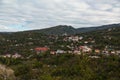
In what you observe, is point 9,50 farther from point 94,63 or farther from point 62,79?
point 62,79

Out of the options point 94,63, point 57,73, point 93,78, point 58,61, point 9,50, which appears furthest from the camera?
point 9,50

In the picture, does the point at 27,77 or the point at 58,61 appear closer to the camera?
the point at 27,77

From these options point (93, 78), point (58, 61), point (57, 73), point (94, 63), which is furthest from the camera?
point (58, 61)

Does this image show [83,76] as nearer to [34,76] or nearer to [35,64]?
[34,76]

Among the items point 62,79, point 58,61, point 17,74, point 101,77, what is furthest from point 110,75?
point 58,61

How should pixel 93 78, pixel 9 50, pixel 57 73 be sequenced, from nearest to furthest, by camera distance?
pixel 93 78, pixel 57 73, pixel 9 50

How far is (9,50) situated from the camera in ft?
362

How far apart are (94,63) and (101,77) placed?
13.5m

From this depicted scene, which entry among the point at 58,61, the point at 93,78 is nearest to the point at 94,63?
the point at 58,61

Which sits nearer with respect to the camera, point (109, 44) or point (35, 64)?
point (35, 64)

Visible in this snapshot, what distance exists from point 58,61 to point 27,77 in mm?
21491

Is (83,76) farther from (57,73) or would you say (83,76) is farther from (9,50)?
(9,50)

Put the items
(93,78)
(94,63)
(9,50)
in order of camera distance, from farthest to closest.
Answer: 1. (9,50)
2. (94,63)
3. (93,78)

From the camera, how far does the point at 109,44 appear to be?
114 meters
